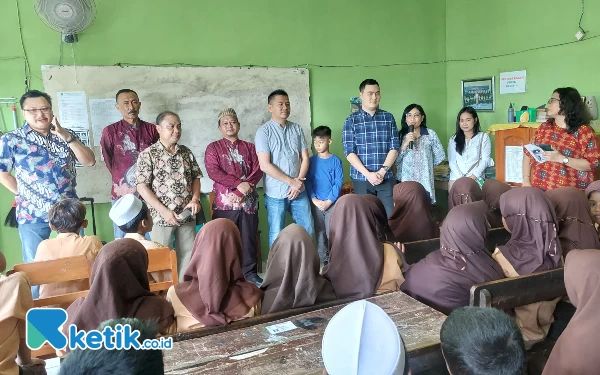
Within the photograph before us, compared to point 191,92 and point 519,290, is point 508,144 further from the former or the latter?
point 191,92

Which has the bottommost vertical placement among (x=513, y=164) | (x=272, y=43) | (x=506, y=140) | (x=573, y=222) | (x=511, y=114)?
(x=573, y=222)

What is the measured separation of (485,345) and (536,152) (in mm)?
2810

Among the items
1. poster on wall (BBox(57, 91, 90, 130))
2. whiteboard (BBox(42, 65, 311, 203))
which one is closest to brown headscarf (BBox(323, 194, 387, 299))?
whiteboard (BBox(42, 65, 311, 203))

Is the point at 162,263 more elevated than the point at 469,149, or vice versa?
the point at 469,149

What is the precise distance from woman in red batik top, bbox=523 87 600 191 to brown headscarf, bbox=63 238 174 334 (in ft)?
9.82

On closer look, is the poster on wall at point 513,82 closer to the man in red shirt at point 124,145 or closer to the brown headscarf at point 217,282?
the man in red shirt at point 124,145

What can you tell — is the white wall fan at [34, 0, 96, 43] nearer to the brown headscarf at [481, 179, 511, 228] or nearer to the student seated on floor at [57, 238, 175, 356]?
the student seated on floor at [57, 238, 175, 356]

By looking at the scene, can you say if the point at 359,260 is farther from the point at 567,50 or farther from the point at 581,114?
the point at 567,50

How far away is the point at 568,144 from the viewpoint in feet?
11.3

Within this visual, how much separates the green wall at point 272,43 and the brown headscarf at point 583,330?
11.3ft

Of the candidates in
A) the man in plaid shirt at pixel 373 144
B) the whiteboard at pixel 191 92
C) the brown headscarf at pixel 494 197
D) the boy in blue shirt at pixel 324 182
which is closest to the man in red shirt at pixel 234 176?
the boy in blue shirt at pixel 324 182

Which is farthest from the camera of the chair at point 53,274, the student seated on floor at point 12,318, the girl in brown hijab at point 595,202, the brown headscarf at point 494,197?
the brown headscarf at point 494,197

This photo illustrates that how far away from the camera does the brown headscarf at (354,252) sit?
2.15 m

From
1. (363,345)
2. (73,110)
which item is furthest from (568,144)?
(73,110)
